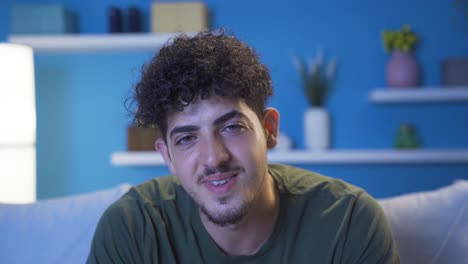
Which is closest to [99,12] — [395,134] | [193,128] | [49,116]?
[49,116]

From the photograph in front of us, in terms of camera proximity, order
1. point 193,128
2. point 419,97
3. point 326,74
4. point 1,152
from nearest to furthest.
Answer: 1. point 193,128
2. point 1,152
3. point 419,97
4. point 326,74

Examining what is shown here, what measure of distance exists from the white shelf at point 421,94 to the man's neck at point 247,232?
1.79 metres

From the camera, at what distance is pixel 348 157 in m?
2.79

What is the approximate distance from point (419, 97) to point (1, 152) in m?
2.19

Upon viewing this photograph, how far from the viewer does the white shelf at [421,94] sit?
2742 mm

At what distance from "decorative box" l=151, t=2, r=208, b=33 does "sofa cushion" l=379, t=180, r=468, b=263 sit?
1.78m

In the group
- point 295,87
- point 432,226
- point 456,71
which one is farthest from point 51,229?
point 456,71

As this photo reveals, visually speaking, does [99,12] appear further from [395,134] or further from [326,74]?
[395,134]

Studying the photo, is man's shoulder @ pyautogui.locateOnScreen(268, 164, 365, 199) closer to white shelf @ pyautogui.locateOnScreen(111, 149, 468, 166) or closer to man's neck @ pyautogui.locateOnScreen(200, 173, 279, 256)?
man's neck @ pyautogui.locateOnScreen(200, 173, 279, 256)

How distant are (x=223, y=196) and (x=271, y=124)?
0.84 ft

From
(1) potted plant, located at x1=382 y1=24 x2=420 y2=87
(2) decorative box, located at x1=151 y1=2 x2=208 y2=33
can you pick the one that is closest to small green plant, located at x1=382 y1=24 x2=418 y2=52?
(1) potted plant, located at x1=382 y1=24 x2=420 y2=87

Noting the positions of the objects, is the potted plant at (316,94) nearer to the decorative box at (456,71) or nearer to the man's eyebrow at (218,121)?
the decorative box at (456,71)

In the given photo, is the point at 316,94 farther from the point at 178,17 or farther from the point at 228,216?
the point at 228,216

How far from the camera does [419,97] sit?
2.79 m
